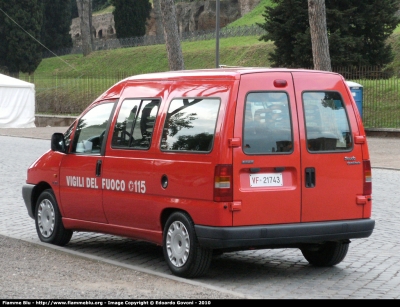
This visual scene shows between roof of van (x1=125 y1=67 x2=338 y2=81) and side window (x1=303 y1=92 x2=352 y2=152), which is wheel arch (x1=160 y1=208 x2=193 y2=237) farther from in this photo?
side window (x1=303 y1=92 x2=352 y2=152)

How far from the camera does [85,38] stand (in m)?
74.0

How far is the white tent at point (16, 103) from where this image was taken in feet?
139

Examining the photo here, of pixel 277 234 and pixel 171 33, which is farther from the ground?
pixel 171 33

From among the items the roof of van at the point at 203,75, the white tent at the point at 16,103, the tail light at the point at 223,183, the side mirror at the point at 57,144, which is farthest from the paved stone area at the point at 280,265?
the white tent at the point at 16,103

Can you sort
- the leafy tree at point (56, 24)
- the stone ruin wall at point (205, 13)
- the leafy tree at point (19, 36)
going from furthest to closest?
the leafy tree at point (56, 24), the stone ruin wall at point (205, 13), the leafy tree at point (19, 36)

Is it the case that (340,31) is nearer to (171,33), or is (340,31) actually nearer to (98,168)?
(171,33)

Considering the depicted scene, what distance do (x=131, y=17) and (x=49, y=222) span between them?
7006 cm

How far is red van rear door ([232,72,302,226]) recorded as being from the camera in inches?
311

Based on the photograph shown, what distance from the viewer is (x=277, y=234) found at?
26.0 ft

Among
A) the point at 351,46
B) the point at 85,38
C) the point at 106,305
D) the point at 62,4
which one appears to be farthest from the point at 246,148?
the point at 62,4

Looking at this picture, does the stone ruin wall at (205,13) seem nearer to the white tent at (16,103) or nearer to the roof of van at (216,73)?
the white tent at (16,103)

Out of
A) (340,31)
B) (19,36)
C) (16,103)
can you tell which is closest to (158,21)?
(19,36)

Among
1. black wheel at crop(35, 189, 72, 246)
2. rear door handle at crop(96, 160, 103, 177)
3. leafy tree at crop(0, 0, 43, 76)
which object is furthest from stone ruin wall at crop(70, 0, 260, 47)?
rear door handle at crop(96, 160, 103, 177)

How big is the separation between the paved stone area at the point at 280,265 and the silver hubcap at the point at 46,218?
0.18m
